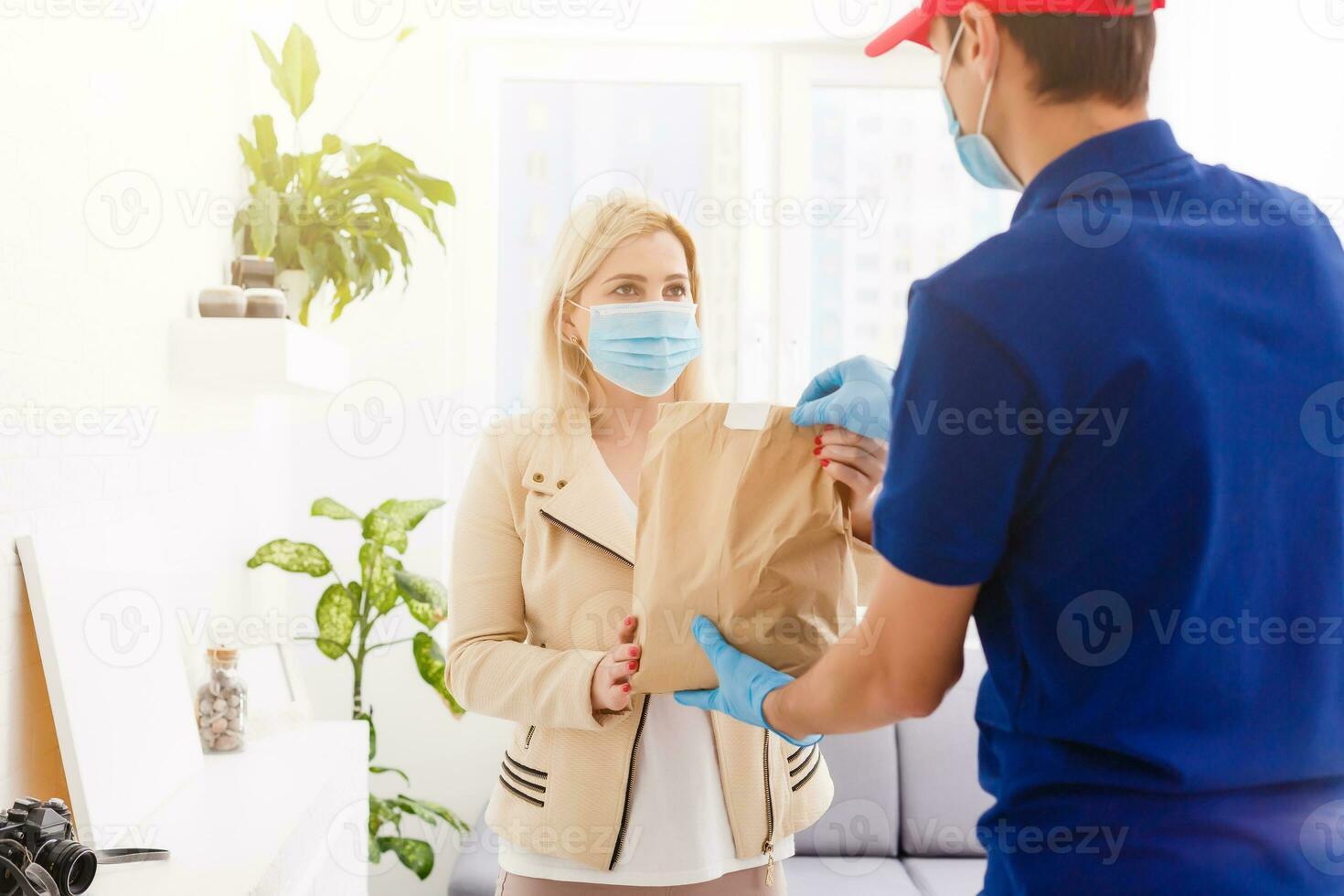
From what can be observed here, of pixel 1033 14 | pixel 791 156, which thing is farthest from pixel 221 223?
pixel 1033 14

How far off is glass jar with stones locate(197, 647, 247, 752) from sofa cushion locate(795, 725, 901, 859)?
4.83ft

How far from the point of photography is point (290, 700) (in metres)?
2.38

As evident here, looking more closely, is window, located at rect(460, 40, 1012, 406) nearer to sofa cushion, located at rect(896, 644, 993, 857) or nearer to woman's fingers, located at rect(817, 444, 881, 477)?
sofa cushion, located at rect(896, 644, 993, 857)

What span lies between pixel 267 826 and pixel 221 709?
46cm

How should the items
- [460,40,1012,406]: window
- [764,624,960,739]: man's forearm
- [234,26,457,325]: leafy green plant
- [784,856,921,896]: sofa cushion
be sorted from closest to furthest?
[764,624,960,739]: man's forearm
[234,26,457,325]: leafy green plant
[784,856,921,896]: sofa cushion
[460,40,1012,406]: window

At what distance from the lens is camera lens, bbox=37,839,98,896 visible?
1109 millimetres

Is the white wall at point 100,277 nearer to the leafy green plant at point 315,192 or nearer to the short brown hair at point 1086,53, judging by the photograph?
the leafy green plant at point 315,192

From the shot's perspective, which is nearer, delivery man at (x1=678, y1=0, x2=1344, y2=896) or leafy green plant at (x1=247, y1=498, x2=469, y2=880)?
delivery man at (x1=678, y1=0, x2=1344, y2=896)

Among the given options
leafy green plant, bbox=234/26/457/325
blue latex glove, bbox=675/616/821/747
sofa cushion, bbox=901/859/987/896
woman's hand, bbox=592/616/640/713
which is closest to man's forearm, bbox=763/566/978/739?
blue latex glove, bbox=675/616/821/747

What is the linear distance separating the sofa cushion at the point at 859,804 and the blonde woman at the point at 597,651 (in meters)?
1.40

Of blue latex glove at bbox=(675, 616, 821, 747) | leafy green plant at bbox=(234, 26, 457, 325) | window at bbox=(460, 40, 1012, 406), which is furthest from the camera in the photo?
window at bbox=(460, 40, 1012, 406)

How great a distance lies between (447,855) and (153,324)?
182 centimetres

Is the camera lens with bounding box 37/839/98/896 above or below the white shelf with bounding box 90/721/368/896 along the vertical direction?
above

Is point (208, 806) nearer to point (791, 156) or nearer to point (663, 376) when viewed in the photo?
point (663, 376)
